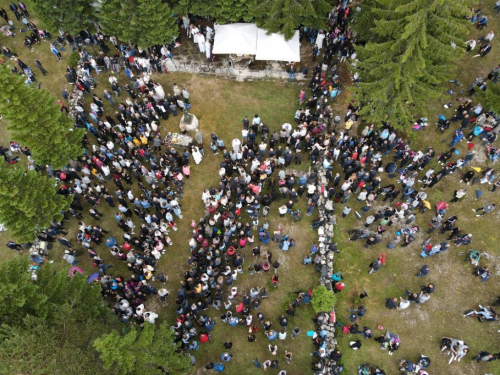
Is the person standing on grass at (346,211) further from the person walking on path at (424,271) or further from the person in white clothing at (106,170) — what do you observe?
the person in white clothing at (106,170)

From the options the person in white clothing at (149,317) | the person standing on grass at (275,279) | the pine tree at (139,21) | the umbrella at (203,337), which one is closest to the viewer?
the person in white clothing at (149,317)

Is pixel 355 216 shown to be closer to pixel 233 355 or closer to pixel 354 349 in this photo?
pixel 354 349

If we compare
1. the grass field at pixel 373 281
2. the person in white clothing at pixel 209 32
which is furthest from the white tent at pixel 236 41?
the grass field at pixel 373 281

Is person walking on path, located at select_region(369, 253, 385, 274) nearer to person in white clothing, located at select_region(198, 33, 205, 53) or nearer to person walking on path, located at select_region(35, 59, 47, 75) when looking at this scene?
person in white clothing, located at select_region(198, 33, 205, 53)

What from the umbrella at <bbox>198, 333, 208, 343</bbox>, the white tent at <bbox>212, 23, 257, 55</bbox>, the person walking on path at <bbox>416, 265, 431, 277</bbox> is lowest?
the umbrella at <bbox>198, 333, 208, 343</bbox>

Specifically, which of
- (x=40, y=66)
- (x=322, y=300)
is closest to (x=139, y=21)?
(x=40, y=66)

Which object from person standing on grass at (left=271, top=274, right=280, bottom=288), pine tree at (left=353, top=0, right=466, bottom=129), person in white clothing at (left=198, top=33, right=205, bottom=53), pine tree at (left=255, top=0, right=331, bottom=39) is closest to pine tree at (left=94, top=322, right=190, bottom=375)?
person standing on grass at (left=271, top=274, right=280, bottom=288)

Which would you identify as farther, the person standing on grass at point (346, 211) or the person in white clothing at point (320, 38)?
the person in white clothing at point (320, 38)
